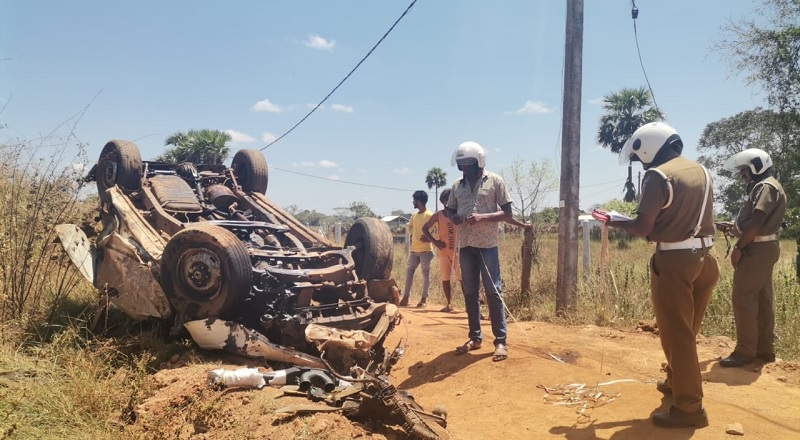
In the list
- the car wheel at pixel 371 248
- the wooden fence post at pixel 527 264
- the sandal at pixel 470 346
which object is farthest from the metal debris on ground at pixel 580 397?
the wooden fence post at pixel 527 264

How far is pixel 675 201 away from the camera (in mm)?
3229

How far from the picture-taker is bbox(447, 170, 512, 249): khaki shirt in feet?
16.3

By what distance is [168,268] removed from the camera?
5215 millimetres

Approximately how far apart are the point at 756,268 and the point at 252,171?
20.6 feet

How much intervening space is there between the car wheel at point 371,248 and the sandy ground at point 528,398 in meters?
1.38

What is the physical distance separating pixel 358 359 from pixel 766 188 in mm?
3786

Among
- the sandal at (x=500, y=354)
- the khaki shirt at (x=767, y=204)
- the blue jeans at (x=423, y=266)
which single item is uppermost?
the khaki shirt at (x=767, y=204)

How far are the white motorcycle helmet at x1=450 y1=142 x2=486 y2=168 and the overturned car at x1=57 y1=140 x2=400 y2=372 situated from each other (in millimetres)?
1673

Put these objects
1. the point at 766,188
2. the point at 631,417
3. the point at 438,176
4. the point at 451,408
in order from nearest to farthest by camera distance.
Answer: the point at 631,417
the point at 451,408
the point at 766,188
the point at 438,176

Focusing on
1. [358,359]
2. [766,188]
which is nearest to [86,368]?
[358,359]

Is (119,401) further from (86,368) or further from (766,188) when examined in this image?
(766,188)

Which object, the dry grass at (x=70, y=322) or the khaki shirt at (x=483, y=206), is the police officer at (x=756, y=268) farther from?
the khaki shirt at (x=483, y=206)

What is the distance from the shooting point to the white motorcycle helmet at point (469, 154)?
16.4 ft

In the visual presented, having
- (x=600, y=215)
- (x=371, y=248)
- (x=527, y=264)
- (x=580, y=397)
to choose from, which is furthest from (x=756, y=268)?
(x=371, y=248)
